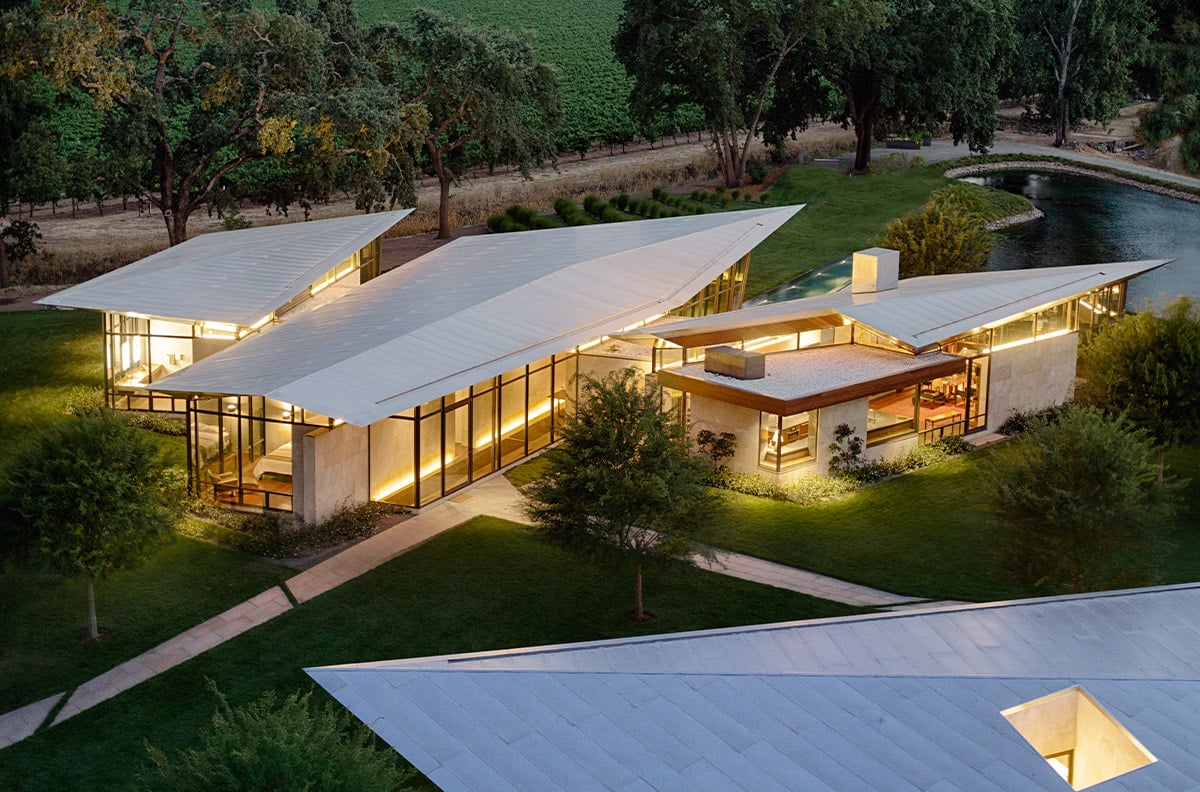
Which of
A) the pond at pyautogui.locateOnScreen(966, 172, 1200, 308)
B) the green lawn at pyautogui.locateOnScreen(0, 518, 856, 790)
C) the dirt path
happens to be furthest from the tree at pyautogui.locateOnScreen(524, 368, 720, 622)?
the pond at pyautogui.locateOnScreen(966, 172, 1200, 308)

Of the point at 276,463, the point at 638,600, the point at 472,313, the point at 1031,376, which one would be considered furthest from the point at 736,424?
the point at 276,463

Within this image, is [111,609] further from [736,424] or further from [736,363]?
[736,363]

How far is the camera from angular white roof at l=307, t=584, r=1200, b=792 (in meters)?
18.9

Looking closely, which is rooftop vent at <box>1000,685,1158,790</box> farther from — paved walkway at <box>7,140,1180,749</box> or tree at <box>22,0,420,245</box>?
tree at <box>22,0,420,245</box>

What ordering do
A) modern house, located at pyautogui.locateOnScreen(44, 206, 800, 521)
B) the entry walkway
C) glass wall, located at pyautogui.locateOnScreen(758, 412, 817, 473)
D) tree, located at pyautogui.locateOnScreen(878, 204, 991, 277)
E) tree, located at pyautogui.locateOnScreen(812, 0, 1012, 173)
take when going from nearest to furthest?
the entry walkway → modern house, located at pyautogui.locateOnScreen(44, 206, 800, 521) → glass wall, located at pyautogui.locateOnScreen(758, 412, 817, 473) → tree, located at pyautogui.locateOnScreen(878, 204, 991, 277) → tree, located at pyautogui.locateOnScreen(812, 0, 1012, 173)

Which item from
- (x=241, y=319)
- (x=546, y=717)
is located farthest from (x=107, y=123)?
(x=546, y=717)

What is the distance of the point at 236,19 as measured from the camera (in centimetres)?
5181

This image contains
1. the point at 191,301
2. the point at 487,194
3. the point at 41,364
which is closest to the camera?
the point at 191,301

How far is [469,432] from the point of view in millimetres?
38062

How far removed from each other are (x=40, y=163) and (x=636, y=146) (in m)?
58.8

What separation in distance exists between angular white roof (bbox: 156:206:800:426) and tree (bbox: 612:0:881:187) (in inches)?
994

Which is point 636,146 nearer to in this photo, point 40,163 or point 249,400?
point 40,163

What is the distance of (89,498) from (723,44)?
53.4 meters

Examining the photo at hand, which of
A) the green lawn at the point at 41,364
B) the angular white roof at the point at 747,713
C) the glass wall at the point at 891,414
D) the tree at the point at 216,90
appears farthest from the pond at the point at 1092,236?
the angular white roof at the point at 747,713
